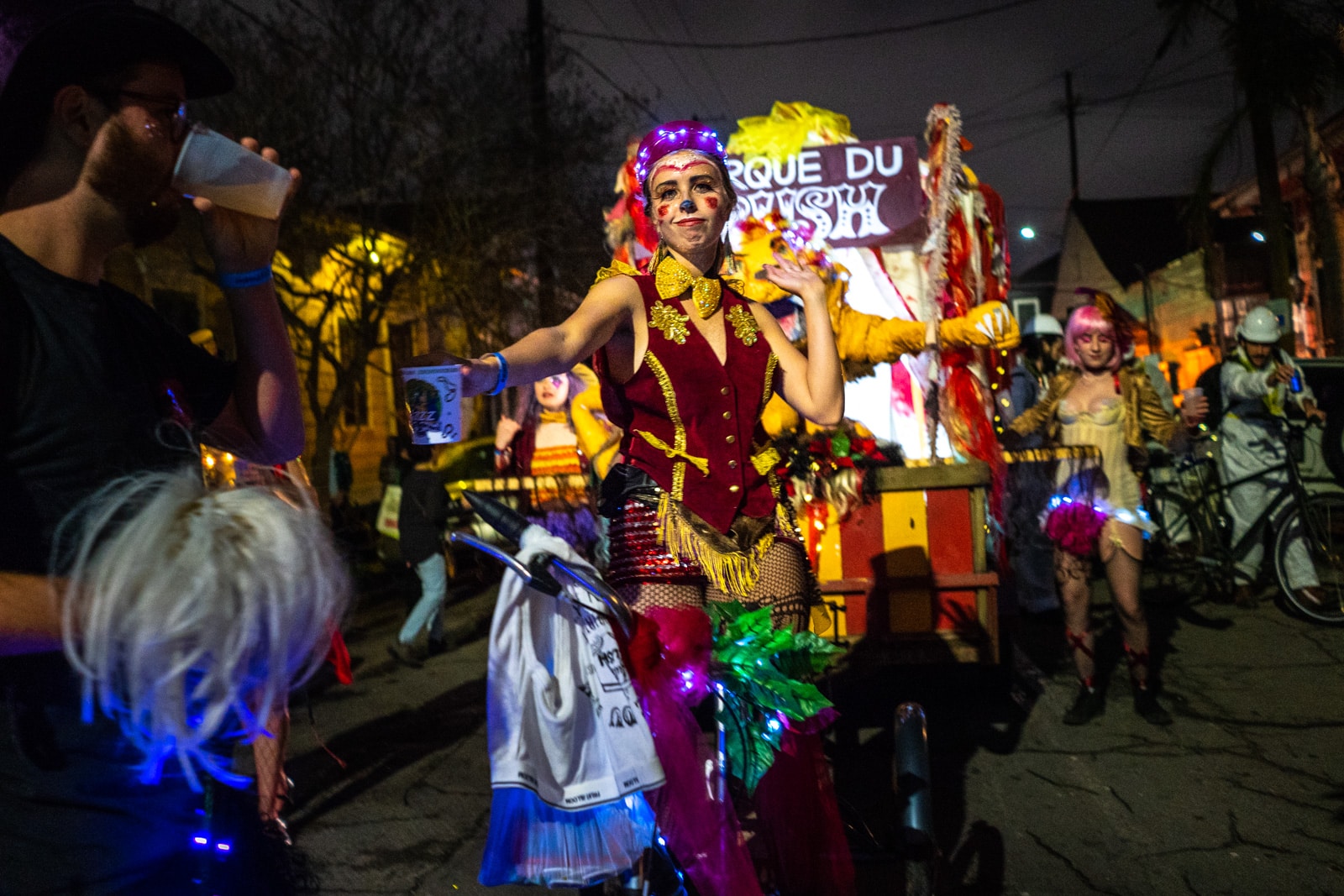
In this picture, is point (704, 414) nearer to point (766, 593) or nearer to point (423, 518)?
point (766, 593)

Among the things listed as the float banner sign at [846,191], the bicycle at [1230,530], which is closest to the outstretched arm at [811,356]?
the float banner sign at [846,191]

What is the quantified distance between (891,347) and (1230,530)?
4750mm

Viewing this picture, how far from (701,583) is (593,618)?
69 cm

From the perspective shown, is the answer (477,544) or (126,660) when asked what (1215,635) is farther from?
(126,660)

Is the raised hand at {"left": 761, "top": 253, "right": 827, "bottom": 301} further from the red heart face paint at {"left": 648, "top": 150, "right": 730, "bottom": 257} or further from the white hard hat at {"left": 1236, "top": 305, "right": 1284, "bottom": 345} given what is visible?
the white hard hat at {"left": 1236, "top": 305, "right": 1284, "bottom": 345}

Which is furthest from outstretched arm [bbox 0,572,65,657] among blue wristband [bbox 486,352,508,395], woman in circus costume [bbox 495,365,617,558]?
woman in circus costume [bbox 495,365,617,558]

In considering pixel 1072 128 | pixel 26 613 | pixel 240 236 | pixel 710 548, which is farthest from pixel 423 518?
pixel 1072 128

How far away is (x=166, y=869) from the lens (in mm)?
1360

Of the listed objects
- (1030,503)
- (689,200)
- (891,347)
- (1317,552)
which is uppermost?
(689,200)

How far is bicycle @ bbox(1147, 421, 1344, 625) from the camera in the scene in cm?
693

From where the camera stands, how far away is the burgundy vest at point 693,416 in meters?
2.54

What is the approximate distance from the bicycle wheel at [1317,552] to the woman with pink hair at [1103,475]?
213cm

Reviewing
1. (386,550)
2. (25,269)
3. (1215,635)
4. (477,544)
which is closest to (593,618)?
Answer: (477,544)

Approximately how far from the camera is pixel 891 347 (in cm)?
484
